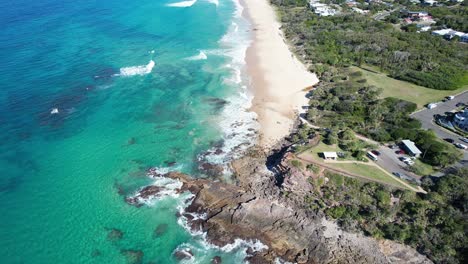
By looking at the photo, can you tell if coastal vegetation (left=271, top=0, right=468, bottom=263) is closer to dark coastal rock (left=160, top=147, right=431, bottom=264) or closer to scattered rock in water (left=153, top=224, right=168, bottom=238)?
dark coastal rock (left=160, top=147, right=431, bottom=264)

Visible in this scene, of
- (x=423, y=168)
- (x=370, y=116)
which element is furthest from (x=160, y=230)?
(x=370, y=116)

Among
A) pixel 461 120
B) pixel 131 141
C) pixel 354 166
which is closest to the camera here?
pixel 354 166

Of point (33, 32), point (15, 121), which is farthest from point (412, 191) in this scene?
point (33, 32)

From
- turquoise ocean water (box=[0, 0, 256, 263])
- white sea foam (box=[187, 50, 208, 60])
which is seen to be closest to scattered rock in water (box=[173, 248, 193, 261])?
turquoise ocean water (box=[0, 0, 256, 263])

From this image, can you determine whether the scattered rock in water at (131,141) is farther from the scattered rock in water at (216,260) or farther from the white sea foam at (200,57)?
the white sea foam at (200,57)

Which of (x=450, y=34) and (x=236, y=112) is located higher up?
(x=450, y=34)

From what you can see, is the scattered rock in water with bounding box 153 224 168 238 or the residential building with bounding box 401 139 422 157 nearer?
the scattered rock in water with bounding box 153 224 168 238

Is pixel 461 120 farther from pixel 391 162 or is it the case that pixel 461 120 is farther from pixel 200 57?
pixel 200 57
